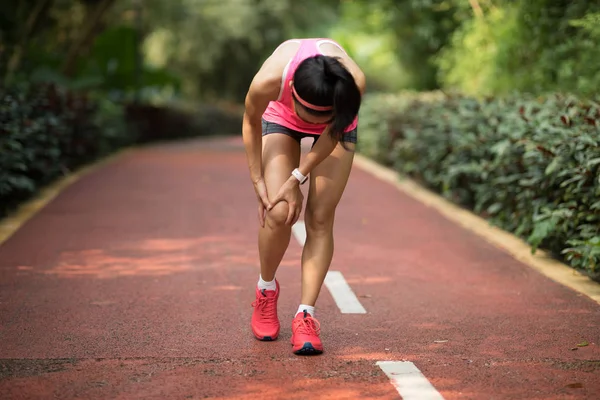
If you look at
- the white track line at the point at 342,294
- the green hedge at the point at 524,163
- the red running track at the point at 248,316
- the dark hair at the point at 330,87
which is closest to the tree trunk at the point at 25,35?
the red running track at the point at 248,316

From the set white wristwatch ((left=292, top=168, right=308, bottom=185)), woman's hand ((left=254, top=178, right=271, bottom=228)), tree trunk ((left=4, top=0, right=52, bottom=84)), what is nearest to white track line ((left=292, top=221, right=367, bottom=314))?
woman's hand ((left=254, top=178, right=271, bottom=228))

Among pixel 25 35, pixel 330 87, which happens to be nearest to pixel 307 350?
pixel 330 87

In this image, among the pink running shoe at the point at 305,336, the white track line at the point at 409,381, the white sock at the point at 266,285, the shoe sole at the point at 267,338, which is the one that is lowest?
the shoe sole at the point at 267,338

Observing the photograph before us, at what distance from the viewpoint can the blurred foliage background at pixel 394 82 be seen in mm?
8560

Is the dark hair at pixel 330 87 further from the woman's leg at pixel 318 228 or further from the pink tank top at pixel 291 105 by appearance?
the woman's leg at pixel 318 228

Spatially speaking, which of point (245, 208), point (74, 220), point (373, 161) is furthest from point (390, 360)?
point (373, 161)

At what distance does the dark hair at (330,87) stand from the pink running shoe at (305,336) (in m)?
1.13

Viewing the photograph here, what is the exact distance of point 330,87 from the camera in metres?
4.36

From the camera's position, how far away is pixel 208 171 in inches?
701

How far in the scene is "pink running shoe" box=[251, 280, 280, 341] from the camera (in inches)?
203

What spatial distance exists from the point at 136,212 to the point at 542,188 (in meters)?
5.23

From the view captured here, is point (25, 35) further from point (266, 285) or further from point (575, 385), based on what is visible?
point (575, 385)

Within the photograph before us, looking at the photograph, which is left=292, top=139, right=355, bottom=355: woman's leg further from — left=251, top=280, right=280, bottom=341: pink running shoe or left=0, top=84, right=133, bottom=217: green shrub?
left=0, top=84, right=133, bottom=217: green shrub

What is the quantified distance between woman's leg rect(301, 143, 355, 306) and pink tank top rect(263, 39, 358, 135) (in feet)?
0.64
